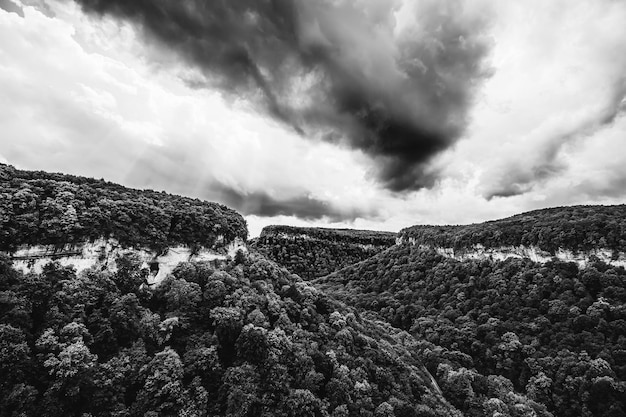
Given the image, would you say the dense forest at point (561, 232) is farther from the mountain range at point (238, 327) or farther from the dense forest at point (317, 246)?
the dense forest at point (317, 246)

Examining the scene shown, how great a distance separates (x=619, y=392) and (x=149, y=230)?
7012cm

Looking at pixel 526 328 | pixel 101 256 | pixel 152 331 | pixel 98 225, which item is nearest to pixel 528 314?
pixel 526 328

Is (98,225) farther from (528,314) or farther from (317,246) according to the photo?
(317,246)

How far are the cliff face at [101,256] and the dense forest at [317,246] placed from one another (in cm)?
12170

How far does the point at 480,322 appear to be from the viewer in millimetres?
68500

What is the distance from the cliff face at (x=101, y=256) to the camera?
105 feet

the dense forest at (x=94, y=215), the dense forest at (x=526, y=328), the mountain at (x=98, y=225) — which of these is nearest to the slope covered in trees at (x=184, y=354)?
the mountain at (x=98, y=225)

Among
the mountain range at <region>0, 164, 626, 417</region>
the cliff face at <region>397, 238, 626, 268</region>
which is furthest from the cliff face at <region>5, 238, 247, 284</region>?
the cliff face at <region>397, 238, 626, 268</region>

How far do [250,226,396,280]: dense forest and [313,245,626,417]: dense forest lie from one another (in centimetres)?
7895

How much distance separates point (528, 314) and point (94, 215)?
79.2 metres

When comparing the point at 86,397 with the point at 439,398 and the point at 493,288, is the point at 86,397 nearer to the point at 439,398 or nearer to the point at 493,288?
the point at 439,398

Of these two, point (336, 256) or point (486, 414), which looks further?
point (336, 256)

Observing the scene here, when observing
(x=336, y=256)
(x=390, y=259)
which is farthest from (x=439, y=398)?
(x=336, y=256)

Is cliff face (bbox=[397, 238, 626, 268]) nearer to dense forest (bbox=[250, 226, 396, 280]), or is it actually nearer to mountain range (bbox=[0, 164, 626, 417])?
mountain range (bbox=[0, 164, 626, 417])
